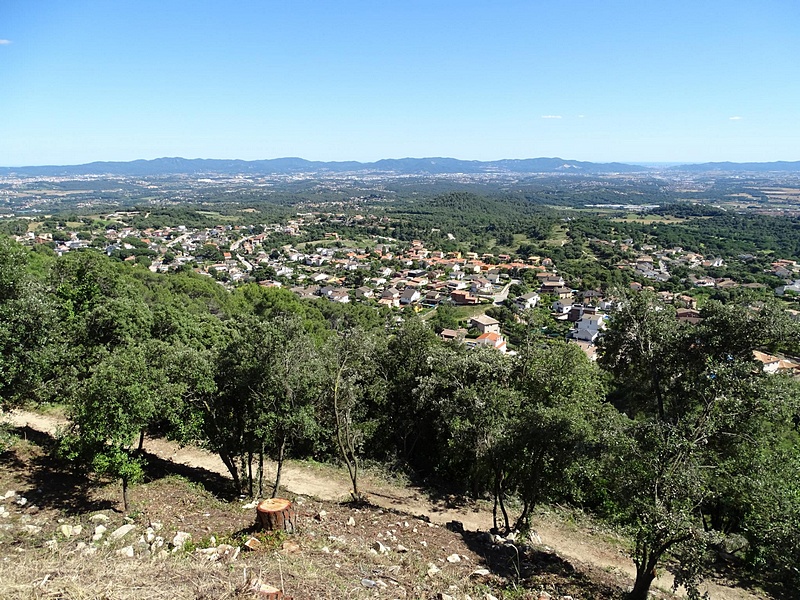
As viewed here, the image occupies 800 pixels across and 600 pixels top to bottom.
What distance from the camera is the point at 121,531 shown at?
26.2 feet

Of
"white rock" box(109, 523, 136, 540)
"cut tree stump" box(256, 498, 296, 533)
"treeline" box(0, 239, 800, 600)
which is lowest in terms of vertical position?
"white rock" box(109, 523, 136, 540)

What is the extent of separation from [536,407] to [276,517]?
511 cm

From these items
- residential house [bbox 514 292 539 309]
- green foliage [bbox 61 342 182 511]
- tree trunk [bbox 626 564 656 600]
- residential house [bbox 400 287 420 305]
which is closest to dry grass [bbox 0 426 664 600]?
tree trunk [bbox 626 564 656 600]

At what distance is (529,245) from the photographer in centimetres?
11038

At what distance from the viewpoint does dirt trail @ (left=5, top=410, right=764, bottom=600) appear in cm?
1063

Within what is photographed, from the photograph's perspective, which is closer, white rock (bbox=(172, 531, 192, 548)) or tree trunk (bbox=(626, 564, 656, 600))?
white rock (bbox=(172, 531, 192, 548))

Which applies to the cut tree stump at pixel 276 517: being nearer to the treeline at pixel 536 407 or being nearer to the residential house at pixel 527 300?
the treeline at pixel 536 407

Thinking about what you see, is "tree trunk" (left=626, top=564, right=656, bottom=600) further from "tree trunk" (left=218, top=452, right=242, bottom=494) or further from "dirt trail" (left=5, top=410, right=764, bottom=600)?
"tree trunk" (left=218, top=452, right=242, bottom=494)

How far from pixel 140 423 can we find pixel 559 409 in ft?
25.7

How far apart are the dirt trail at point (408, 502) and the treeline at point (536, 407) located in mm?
837

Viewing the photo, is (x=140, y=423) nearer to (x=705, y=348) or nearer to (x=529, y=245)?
(x=705, y=348)

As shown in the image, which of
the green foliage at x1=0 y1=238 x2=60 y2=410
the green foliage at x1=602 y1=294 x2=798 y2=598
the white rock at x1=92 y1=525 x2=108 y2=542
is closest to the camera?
the green foliage at x1=602 y1=294 x2=798 y2=598

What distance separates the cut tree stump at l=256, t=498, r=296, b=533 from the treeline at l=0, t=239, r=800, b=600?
220 cm

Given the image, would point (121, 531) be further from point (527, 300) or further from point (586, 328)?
point (527, 300)
